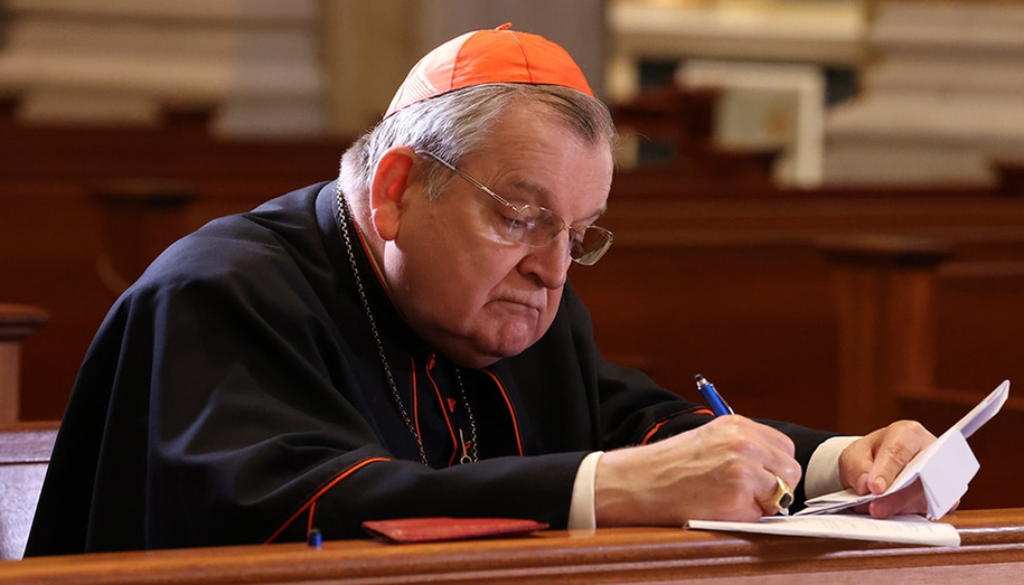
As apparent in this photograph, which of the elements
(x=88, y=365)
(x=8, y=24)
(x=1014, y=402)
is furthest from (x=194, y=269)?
(x=8, y=24)

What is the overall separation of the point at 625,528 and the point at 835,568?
26 centimetres

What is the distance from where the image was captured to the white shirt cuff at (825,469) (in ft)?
7.55

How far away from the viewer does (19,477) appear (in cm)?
254

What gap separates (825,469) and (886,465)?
0.22 meters

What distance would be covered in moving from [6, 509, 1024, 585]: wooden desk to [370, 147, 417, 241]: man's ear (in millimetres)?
811

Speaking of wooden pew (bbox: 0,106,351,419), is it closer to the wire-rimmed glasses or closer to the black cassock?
the black cassock

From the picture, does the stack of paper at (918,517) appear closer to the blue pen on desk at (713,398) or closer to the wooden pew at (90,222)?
the blue pen on desk at (713,398)

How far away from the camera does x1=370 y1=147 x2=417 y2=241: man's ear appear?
228 centimetres

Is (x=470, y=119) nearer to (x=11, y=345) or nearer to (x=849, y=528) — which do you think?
(x=849, y=528)

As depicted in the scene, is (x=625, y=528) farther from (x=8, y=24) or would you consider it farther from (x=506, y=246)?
(x=8, y=24)

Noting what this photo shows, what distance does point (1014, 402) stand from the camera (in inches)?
150

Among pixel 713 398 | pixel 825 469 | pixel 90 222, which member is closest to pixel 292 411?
pixel 713 398

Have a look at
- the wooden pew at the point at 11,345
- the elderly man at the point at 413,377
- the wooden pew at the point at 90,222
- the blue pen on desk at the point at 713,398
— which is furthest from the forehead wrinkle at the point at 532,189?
the wooden pew at the point at 90,222

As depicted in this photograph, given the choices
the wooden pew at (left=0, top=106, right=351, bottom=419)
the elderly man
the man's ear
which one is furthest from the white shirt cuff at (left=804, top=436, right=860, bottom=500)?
the wooden pew at (left=0, top=106, right=351, bottom=419)
